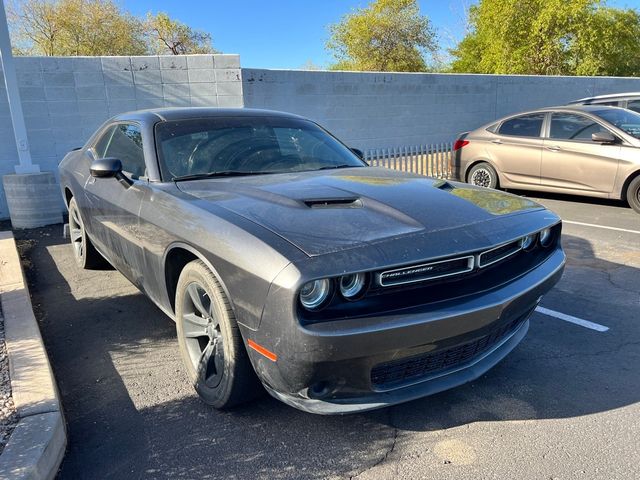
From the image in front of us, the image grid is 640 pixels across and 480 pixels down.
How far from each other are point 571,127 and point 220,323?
726 cm

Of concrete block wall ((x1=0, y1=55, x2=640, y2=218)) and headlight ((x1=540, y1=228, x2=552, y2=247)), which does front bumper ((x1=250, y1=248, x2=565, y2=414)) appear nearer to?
headlight ((x1=540, y1=228, x2=552, y2=247))

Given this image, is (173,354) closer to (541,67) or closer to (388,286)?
(388,286)

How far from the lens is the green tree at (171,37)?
1308 inches

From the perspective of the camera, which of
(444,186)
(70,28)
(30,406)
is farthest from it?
(70,28)

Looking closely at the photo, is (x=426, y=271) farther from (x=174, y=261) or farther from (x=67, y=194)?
(x=67, y=194)

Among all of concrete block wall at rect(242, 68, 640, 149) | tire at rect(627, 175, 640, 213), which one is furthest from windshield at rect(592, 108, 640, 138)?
concrete block wall at rect(242, 68, 640, 149)

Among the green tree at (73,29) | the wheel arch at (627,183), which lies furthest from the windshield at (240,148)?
the green tree at (73,29)

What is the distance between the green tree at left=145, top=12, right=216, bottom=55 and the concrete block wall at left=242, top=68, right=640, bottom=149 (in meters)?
24.8

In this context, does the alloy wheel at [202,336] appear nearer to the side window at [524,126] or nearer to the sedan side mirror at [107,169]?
the sedan side mirror at [107,169]

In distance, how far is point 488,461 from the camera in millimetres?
2395

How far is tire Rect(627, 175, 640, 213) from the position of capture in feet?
23.7

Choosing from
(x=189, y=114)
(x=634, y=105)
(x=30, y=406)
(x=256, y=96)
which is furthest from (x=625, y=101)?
(x=30, y=406)

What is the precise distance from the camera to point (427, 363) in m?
2.46

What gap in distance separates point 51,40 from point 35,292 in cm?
2926
